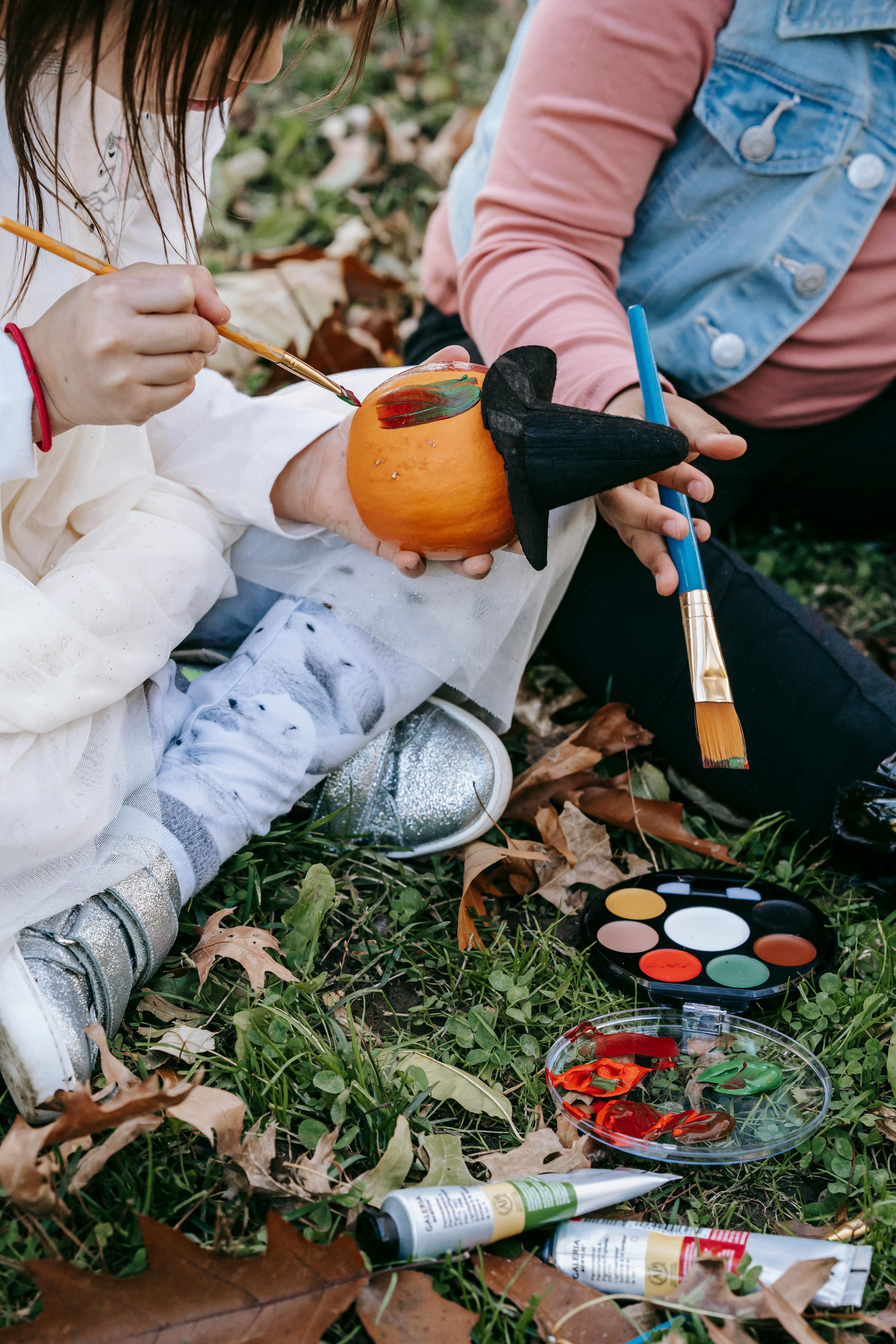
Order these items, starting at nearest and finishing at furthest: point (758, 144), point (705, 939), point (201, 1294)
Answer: point (201, 1294) → point (705, 939) → point (758, 144)

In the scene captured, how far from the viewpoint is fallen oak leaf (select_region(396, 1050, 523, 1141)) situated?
1076 millimetres

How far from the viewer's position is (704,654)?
1.16 metres

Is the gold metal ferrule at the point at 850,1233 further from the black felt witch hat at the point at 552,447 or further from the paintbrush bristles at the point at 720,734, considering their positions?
the black felt witch hat at the point at 552,447

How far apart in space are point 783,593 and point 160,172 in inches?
39.9

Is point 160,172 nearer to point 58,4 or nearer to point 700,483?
point 58,4

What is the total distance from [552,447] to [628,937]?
58cm

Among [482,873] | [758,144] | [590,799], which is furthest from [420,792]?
[758,144]

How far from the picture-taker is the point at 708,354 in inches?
62.7

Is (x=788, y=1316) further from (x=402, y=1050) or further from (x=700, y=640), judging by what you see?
(x=700, y=640)

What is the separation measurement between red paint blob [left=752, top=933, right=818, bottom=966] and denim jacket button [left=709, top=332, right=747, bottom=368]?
0.83 meters

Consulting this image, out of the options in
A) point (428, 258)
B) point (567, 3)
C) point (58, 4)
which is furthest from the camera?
Answer: point (428, 258)

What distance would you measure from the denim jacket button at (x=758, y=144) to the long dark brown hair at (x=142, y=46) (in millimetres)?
609

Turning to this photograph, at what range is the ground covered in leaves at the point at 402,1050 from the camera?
3.05 feet

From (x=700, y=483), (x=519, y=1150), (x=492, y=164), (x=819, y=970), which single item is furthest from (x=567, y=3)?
(x=519, y=1150)
